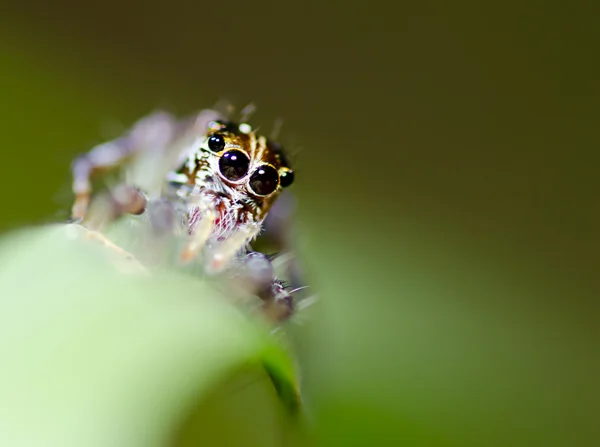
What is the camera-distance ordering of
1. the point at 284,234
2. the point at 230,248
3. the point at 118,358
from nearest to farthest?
the point at 118,358 < the point at 230,248 < the point at 284,234

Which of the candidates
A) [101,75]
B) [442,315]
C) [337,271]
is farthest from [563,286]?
[101,75]

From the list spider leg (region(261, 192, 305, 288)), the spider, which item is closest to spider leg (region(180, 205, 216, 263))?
the spider

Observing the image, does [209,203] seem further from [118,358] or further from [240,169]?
[118,358]

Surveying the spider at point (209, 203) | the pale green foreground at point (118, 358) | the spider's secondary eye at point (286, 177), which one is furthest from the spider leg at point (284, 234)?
the pale green foreground at point (118, 358)

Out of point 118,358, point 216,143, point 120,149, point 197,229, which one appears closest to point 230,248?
point 197,229

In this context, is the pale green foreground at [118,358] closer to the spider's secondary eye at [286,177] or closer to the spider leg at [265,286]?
the spider leg at [265,286]

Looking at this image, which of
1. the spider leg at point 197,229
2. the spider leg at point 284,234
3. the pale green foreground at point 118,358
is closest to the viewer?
the pale green foreground at point 118,358

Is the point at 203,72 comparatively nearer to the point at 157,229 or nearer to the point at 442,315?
the point at 442,315
